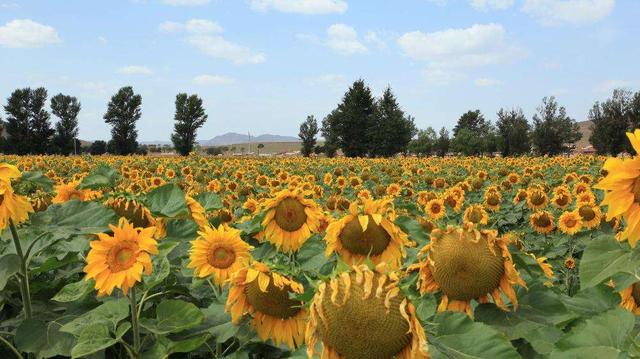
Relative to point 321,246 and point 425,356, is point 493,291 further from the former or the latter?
point 321,246

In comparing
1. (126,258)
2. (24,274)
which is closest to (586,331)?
(126,258)

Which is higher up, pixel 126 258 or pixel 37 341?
pixel 126 258

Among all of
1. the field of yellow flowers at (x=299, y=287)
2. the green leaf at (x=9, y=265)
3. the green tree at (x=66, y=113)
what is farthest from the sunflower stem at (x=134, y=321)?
the green tree at (x=66, y=113)

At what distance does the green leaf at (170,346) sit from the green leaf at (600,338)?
1.20m

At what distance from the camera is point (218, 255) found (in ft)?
8.16

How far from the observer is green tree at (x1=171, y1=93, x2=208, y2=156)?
79.4 m

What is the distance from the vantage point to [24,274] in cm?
229

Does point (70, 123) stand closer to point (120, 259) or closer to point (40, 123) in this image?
point (40, 123)

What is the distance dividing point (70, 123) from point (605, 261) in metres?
90.5

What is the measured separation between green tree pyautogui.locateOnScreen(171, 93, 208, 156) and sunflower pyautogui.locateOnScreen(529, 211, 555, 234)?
7430 centimetres

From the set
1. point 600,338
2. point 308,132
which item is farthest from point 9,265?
point 308,132

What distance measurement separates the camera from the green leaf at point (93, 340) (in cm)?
199

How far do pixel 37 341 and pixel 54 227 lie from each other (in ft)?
1.56

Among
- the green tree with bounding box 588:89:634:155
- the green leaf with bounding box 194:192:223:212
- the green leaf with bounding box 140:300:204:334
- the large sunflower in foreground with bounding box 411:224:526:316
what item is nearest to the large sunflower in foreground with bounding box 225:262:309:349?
the green leaf with bounding box 140:300:204:334
